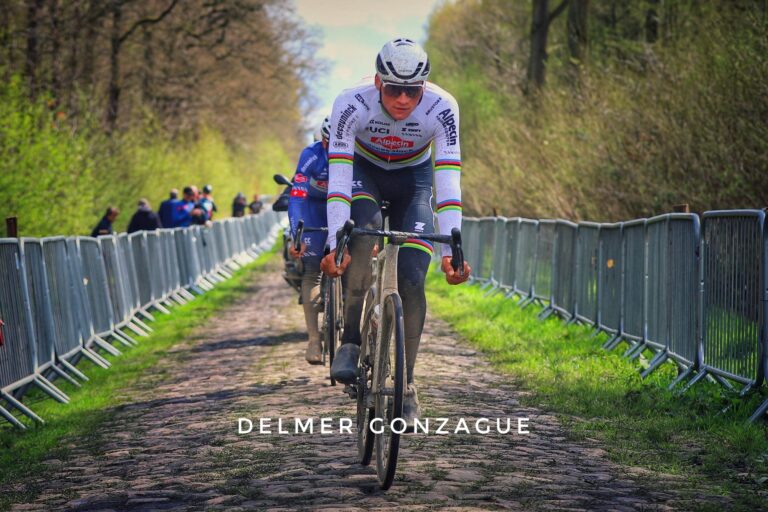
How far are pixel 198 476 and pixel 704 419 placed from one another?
3742 millimetres

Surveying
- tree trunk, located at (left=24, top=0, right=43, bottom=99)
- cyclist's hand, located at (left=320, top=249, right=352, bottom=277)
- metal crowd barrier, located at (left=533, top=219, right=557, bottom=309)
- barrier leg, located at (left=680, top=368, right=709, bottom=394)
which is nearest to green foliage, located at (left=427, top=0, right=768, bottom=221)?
metal crowd barrier, located at (left=533, top=219, right=557, bottom=309)

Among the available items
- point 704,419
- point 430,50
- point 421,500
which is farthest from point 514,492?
point 430,50

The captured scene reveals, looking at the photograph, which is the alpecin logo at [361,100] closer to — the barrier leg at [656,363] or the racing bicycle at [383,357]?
the racing bicycle at [383,357]

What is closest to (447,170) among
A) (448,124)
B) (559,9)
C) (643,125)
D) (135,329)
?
Result: (448,124)

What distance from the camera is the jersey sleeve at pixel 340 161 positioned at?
23.1 feet

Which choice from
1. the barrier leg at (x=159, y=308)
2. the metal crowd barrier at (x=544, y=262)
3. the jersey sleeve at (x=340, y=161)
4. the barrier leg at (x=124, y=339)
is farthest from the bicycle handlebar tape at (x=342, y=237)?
the barrier leg at (x=159, y=308)

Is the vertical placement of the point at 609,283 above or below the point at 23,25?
below

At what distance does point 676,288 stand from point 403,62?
4.77 meters

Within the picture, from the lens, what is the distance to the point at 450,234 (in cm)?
678

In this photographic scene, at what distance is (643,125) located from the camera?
18547 mm

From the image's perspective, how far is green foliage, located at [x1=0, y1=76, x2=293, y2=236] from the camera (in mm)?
20469

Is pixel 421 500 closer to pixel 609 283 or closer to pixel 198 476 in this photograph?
pixel 198 476

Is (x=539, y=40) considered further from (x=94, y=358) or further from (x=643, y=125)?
(x=94, y=358)

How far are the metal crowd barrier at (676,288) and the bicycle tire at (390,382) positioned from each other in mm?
3059
